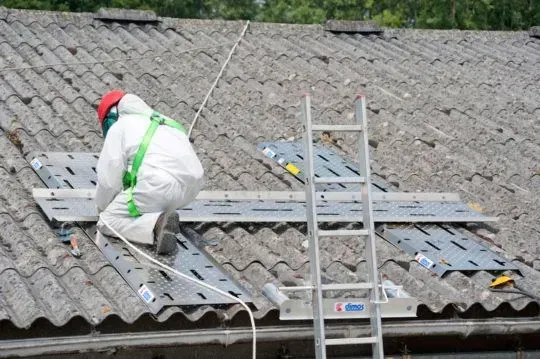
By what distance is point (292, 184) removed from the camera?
886cm

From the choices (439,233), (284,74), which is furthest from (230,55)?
(439,233)

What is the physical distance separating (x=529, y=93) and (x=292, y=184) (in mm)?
4466

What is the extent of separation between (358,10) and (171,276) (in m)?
24.5

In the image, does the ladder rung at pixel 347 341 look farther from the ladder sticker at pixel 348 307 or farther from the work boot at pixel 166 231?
the work boot at pixel 166 231

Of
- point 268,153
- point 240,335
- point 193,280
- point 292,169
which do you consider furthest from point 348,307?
point 268,153

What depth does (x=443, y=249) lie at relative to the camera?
8.02 meters

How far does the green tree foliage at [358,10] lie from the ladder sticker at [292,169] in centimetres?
1862

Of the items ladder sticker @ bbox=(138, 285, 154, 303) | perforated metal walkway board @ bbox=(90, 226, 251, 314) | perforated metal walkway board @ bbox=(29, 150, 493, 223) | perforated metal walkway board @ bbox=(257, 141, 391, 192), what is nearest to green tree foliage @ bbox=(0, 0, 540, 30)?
perforated metal walkway board @ bbox=(257, 141, 391, 192)

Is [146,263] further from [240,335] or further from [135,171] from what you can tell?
[240,335]

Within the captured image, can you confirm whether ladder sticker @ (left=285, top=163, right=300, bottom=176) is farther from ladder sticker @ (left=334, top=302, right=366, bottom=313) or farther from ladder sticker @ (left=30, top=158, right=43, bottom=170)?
ladder sticker @ (left=334, top=302, right=366, bottom=313)

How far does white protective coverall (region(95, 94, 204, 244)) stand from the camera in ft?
23.6

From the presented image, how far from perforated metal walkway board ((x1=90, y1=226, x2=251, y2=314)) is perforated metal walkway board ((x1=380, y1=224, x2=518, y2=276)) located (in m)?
1.47

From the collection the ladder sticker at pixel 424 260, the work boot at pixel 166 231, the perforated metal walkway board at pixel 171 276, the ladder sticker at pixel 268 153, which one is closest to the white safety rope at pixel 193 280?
the perforated metal walkway board at pixel 171 276

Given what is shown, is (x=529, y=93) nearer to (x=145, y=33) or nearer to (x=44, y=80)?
(x=145, y=33)
